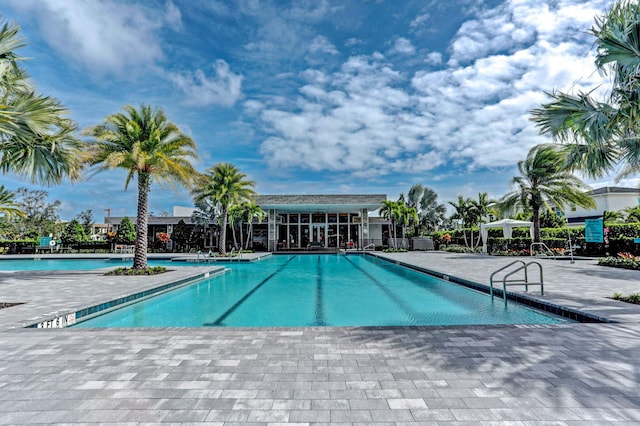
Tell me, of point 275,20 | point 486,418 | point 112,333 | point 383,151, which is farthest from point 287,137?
point 486,418

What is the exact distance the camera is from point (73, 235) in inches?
1027

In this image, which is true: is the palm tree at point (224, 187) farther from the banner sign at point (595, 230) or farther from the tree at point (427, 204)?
the tree at point (427, 204)

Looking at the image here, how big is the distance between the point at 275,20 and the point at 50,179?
25.3 ft

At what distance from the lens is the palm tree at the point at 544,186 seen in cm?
1736

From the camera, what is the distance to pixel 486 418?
6.55 ft

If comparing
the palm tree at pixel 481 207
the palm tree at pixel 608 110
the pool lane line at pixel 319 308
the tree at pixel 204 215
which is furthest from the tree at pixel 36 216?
the palm tree at pixel 481 207

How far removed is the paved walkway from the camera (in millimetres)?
2072

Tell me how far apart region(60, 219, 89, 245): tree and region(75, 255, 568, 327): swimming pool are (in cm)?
2320

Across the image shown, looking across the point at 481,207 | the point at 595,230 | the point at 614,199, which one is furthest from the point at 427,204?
the point at 595,230

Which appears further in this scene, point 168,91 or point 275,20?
point 168,91

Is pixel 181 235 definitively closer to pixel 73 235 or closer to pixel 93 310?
pixel 73 235

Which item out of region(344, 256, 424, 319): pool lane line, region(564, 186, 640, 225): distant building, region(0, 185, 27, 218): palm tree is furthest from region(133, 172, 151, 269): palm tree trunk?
region(564, 186, 640, 225): distant building

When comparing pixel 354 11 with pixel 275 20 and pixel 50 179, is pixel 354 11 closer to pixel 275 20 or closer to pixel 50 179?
Result: pixel 275 20

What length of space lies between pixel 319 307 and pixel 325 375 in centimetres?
409
